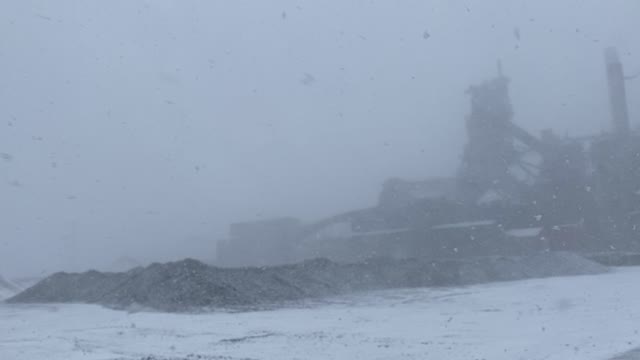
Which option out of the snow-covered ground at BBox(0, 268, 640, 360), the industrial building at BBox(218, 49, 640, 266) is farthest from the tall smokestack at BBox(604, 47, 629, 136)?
the snow-covered ground at BBox(0, 268, 640, 360)

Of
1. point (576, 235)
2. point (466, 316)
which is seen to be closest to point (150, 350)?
point (466, 316)

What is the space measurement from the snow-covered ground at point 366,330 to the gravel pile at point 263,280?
60.5 inches

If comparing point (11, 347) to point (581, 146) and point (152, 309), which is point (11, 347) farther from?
point (581, 146)

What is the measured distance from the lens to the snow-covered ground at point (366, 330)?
877 cm

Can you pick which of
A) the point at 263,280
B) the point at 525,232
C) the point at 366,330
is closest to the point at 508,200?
the point at 525,232

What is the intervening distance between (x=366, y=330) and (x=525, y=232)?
98.0 feet

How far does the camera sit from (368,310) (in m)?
15.2

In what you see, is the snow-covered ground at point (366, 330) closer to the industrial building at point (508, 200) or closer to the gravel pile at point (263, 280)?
the gravel pile at point (263, 280)

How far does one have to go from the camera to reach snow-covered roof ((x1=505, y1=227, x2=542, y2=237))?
128 feet

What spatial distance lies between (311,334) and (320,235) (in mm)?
35831

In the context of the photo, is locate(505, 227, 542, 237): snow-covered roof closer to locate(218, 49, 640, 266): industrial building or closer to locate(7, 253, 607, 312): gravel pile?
locate(218, 49, 640, 266): industrial building

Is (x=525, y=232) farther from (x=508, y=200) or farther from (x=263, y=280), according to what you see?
(x=263, y=280)

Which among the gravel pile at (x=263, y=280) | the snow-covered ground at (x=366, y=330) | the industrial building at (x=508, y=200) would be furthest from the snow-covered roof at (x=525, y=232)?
the snow-covered ground at (x=366, y=330)

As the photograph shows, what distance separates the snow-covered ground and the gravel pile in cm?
154
